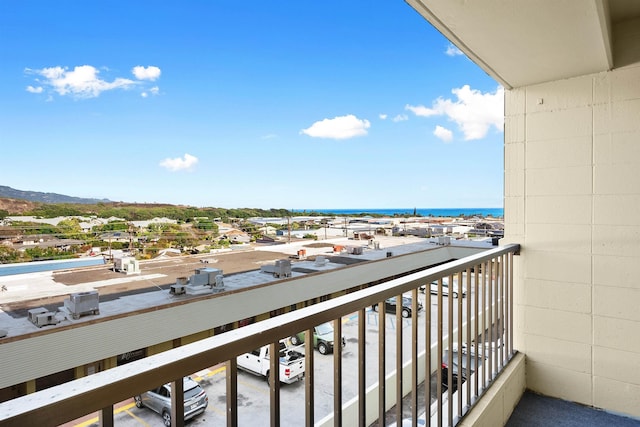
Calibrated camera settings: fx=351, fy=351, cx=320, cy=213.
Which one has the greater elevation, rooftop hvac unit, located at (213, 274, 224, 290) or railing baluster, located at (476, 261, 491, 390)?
railing baluster, located at (476, 261, 491, 390)

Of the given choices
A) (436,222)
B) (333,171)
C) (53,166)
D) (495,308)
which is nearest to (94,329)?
(495,308)

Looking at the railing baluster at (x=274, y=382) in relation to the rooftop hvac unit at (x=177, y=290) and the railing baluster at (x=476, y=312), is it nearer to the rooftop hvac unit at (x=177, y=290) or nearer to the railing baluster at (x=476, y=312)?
the railing baluster at (x=476, y=312)

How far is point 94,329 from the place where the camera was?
26.8 ft

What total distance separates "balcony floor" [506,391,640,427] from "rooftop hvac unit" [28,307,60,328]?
30.7ft

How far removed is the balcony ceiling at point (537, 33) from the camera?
1.23m

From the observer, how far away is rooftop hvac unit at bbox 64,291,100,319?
809cm

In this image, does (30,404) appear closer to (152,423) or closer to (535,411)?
(152,423)

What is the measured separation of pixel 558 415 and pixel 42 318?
9.72m

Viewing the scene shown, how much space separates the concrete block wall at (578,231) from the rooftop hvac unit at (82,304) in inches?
359

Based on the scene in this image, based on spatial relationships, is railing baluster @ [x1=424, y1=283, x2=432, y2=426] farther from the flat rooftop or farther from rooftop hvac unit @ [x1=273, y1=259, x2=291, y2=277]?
rooftop hvac unit @ [x1=273, y1=259, x2=291, y2=277]

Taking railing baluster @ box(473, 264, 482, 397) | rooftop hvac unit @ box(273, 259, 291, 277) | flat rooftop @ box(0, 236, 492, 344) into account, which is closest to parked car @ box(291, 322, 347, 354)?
railing baluster @ box(473, 264, 482, 397)

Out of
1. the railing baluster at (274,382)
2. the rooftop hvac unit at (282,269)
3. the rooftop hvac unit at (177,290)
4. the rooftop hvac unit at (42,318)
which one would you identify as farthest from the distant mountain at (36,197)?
the railing baluster at (274,382)

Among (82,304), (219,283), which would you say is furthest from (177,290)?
(82,304)

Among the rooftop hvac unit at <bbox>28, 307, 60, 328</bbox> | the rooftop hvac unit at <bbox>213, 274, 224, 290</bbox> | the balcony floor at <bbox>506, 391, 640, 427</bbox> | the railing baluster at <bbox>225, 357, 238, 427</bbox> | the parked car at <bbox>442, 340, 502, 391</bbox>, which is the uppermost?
the railing baluster at <bbox>225, 357, 238, 427</bbox>
